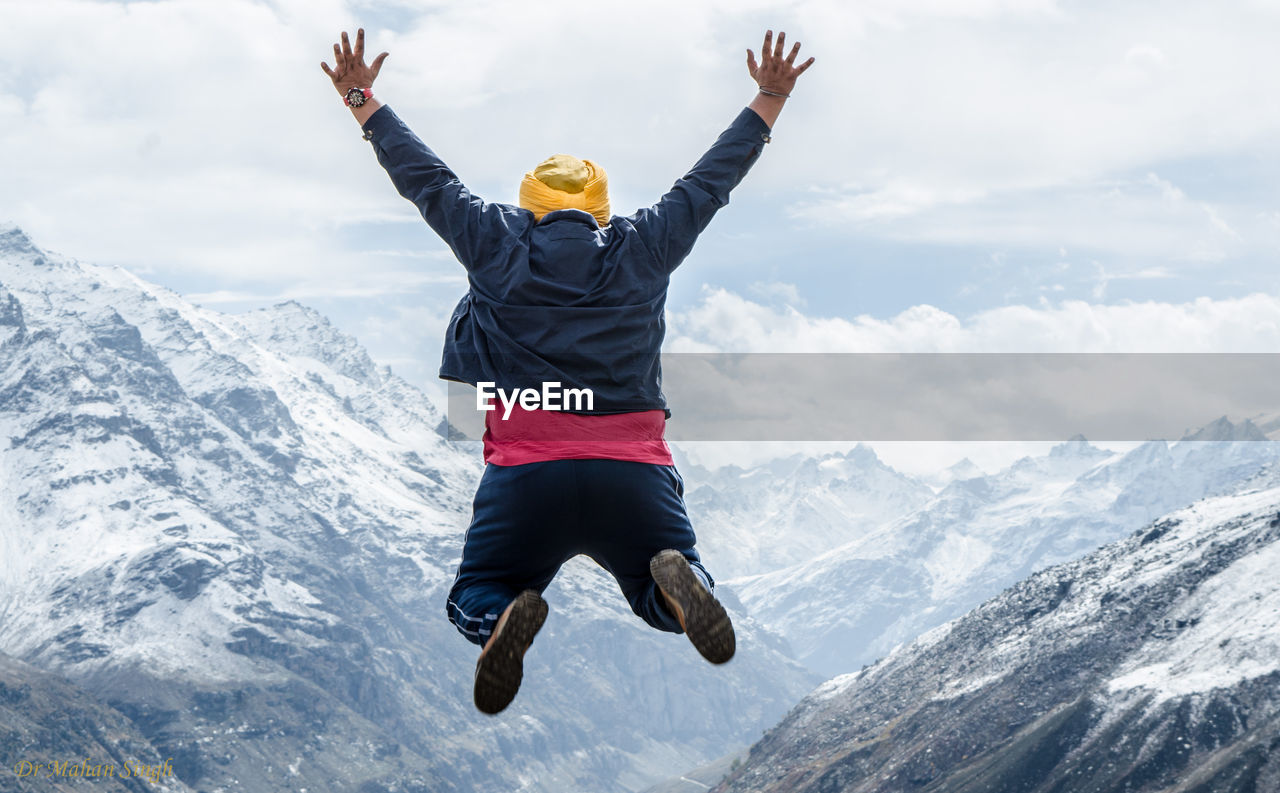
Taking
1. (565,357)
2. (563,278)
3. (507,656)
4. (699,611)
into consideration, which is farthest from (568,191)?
(507,656)

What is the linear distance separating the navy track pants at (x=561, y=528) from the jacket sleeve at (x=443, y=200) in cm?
139

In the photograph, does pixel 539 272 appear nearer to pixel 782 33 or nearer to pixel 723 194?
pixel 723 194

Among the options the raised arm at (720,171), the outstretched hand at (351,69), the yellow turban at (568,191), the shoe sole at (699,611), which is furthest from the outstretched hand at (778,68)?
the shoe sole at (699,611)

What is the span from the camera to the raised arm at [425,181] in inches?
288

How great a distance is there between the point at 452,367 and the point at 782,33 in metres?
2.96

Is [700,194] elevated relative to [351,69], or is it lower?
lower

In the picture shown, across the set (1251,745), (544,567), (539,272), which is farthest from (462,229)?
(1251,745)

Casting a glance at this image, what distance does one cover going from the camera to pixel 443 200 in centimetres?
740

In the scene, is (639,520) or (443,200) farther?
(639,520)

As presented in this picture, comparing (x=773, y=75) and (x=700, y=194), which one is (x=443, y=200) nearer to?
(x=700, y=194)

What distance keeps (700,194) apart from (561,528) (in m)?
2.26

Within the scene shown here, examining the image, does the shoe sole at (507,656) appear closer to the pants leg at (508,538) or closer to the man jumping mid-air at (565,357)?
the man jumping mid-air at (565,357)

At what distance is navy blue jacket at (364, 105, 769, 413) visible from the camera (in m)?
7.15

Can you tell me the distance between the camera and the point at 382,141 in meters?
7.61
